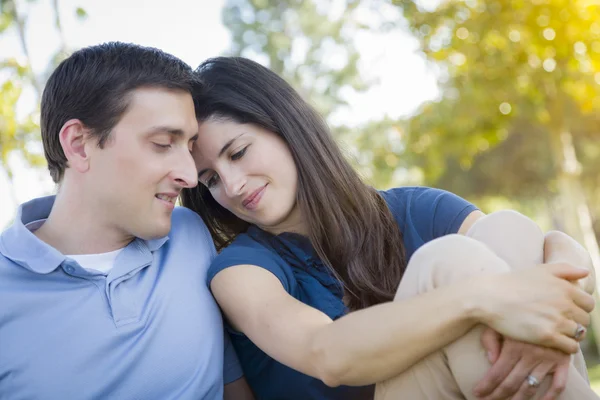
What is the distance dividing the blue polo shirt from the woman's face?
375mm

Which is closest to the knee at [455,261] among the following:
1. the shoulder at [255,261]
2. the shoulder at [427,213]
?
the shoulder at [255,261]

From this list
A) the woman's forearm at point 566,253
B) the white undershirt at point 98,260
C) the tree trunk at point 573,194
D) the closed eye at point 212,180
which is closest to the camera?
the woman's forearm at point 566,253

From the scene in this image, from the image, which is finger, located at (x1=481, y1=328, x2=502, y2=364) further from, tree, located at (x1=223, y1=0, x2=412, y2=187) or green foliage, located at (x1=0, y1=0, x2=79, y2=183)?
tree, located at (x1=223, y1=0, x2=412, y2=187)

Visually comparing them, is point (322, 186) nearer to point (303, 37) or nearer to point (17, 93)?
point (17, 93)

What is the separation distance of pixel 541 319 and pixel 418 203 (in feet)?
3.45

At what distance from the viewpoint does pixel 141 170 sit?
250 centimetres

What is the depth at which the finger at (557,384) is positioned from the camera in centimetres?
189

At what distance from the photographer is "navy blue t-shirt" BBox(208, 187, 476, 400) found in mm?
2516

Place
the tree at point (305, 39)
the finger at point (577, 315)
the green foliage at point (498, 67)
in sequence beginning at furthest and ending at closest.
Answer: the tree at point (305, 39) → the green foliage at point (498, 67) → the finger at point (577, 315)

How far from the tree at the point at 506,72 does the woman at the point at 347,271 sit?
4.12 meters

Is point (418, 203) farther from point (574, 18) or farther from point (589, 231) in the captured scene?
point (589, 231)

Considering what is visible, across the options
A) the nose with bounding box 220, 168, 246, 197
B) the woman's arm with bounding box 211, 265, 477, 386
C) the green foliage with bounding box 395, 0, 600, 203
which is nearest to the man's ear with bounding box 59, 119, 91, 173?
the nose with bounding box 220, 168, 246, 197

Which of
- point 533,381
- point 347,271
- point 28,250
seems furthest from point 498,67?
point 28,250

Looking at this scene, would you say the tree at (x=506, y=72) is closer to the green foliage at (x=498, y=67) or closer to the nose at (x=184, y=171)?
the green foliage at (x=498, y=67)
